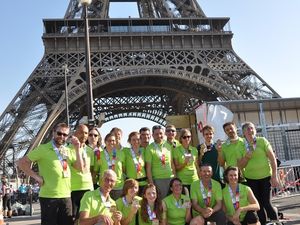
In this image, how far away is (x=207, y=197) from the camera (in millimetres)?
6246

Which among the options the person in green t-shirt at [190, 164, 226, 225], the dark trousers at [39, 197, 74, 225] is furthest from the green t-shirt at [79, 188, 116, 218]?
the person in green t-shirt at [190, 164, 226, 225]

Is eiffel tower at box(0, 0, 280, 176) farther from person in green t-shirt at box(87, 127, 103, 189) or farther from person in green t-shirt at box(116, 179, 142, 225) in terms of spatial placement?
person in green t-shirt at box(116, 179, 142, 225)

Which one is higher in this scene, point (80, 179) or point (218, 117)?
point (218, 117)

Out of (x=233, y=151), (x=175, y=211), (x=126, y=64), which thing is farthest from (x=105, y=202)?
(x=126, y=64)

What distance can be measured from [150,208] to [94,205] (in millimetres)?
903

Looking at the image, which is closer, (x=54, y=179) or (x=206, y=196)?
(x=54, y=179)

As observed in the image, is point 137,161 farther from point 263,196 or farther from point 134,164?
point 263,196

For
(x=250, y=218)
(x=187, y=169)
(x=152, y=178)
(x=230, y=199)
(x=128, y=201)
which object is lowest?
(x=250, y=218)

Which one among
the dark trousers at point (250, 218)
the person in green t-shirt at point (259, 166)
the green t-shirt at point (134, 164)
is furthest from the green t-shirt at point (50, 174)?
the person in green t-shirt at point (259, 166)

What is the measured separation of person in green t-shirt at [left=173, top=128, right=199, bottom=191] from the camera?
6.95 metres

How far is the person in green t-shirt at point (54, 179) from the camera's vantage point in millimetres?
5555

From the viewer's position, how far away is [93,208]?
5.41m

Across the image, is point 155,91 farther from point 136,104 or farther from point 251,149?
point 251,149

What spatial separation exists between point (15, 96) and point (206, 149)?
21.9 meters
